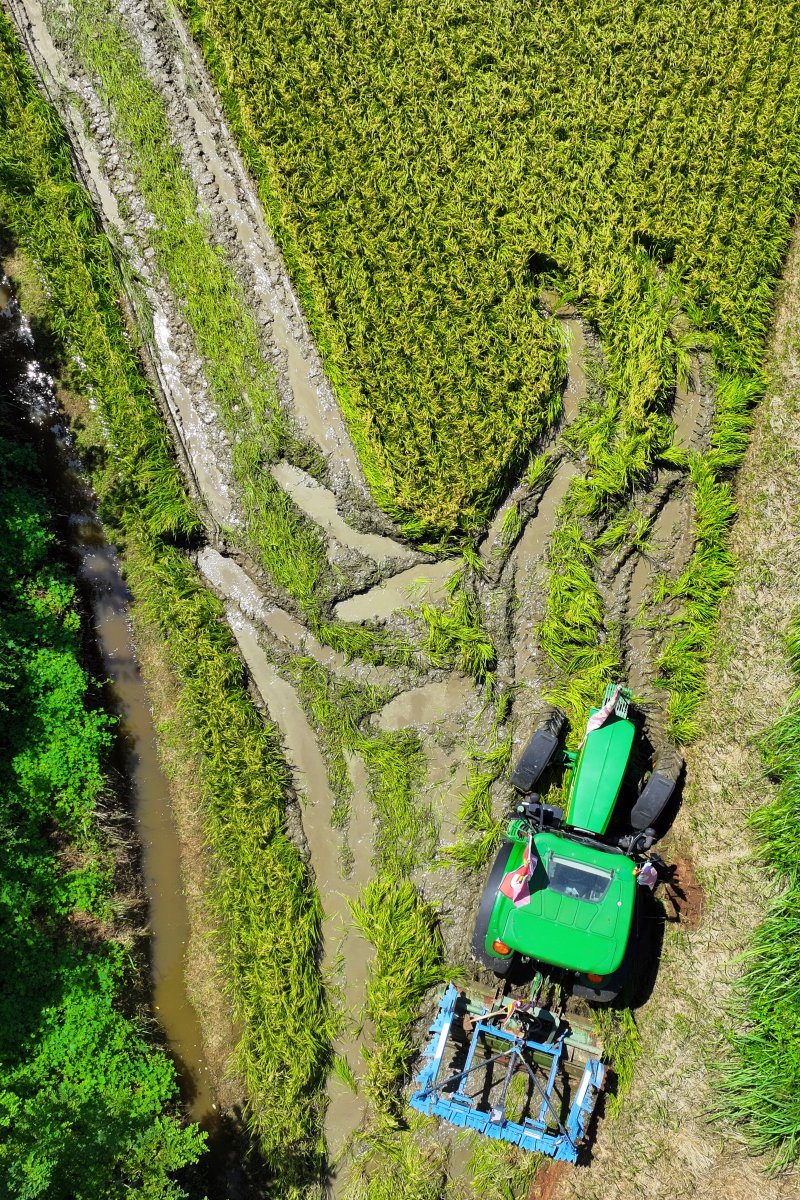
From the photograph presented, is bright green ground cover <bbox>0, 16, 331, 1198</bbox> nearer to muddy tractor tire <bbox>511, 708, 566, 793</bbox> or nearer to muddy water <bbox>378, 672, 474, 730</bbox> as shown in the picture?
muddy water <bbox>378, 672, 474, 730</bbox>

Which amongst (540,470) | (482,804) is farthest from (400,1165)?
(540,470)

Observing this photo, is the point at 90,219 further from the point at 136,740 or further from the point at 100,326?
the point at 136,740

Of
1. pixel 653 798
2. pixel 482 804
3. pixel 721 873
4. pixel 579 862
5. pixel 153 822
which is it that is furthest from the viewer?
pixel 153 822

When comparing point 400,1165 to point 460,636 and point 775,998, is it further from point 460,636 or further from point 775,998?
point 460,636

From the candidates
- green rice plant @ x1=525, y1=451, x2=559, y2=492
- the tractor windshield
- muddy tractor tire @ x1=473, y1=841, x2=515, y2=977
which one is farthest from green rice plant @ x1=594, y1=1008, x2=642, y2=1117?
green rice plant @ x1=525, y1=451, x2=559, y2=492

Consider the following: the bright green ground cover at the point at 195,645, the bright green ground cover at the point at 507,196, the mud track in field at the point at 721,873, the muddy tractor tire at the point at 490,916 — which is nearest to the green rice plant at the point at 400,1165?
the bright green ground cover at the point at 195,645

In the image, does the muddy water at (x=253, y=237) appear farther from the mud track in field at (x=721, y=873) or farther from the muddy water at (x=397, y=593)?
the mud track in field at (x=721, y=873)
